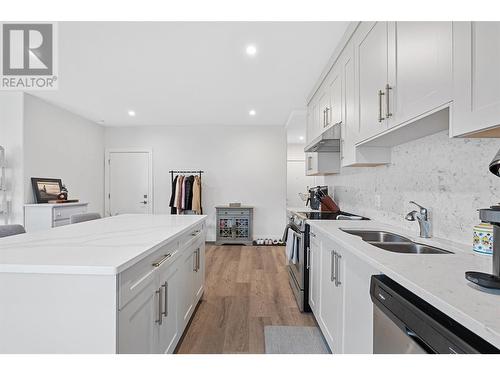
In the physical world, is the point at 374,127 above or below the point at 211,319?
above

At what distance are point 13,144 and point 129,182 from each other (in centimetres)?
222

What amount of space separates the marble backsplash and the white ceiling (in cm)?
129

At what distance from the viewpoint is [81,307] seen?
1028mm

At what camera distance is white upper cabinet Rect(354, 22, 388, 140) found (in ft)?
5.31

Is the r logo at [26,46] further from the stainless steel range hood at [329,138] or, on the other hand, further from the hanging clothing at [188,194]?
the hanging clothing at [188,194]

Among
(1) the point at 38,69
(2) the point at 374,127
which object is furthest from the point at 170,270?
Result: (1) the point at 38,69

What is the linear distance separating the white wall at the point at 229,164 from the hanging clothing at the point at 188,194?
337 millimetres

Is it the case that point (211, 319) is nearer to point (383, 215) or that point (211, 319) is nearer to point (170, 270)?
point (170, 270)

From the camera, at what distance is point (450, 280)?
2.87 feet

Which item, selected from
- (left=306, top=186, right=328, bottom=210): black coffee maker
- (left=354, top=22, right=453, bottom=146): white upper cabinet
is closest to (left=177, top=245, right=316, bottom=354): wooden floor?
(left=306, top=186, right=328, bottom=210): black coffee maker

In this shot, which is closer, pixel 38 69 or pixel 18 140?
pixel 38 69

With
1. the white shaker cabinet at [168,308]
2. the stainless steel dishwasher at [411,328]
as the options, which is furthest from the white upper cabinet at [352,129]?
the white shaker cabinet at [168,308]
